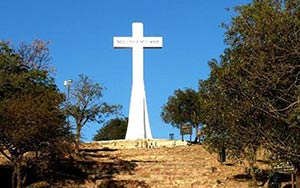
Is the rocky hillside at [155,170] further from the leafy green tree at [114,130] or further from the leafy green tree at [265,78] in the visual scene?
the leafy green tree at [114,130]

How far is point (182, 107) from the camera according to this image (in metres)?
68.4

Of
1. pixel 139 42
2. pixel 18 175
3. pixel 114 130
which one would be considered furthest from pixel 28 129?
pixel 114 130

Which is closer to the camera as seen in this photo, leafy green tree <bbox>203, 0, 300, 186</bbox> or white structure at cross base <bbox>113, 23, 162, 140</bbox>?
leafy green tree <bbox>203, 0, 300, 186</bbox>

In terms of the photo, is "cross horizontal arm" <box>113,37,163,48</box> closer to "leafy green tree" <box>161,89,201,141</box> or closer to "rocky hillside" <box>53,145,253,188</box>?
"leafy green tree" <box>161,89,201,141</box>

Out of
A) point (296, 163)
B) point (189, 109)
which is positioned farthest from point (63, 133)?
point (189, 109)

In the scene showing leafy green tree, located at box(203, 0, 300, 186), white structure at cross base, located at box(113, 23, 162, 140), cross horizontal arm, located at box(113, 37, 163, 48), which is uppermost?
cross horizontal arm, located at box(113, 37, 163, 48)

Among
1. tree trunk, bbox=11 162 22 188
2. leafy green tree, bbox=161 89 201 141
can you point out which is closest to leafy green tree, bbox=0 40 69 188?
tree trunk, bbox=11 162 22 188

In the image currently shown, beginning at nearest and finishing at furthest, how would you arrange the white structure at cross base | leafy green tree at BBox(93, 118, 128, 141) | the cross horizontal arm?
1. the cross horizontal arm
2. the white structure at cross base
3. leafy green tree at BBox(93, 118, 128, 141)

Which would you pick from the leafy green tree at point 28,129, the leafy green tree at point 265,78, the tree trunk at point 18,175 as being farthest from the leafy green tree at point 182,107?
the leafy green tree at point 265,78

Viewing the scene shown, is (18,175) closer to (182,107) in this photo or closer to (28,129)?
(28,129)

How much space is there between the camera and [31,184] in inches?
1435

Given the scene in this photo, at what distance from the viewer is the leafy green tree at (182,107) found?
67.2 metres

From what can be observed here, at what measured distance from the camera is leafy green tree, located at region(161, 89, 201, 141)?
220ft

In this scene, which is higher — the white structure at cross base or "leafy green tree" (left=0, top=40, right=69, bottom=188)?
the white structure at cross base
